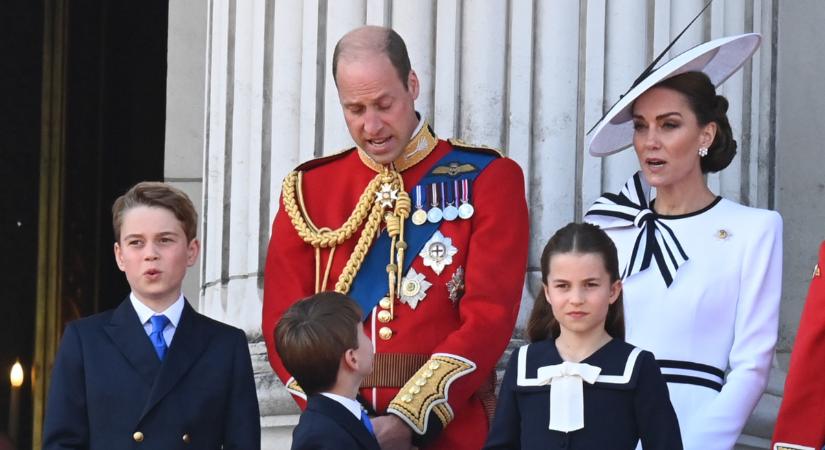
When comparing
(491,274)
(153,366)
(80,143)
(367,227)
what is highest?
(80,143)

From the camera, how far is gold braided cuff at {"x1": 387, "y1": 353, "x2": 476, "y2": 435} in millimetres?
5020

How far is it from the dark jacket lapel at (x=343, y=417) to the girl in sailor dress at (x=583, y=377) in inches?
13.9

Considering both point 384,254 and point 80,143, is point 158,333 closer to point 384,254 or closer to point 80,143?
point 384,254

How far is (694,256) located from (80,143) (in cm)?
434

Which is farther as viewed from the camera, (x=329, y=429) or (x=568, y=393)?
(x=568, y=393)

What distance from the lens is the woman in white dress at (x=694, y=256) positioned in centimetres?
509

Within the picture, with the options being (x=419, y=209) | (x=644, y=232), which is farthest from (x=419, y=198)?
(x=644, y=232)

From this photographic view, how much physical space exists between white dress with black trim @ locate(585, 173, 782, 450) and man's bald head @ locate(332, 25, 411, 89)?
790 mm

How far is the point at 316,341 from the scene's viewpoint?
15.3 ft

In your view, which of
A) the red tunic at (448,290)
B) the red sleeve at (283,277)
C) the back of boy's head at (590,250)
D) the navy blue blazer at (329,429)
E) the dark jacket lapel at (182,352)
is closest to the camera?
the navy blue blazer at (329,429)

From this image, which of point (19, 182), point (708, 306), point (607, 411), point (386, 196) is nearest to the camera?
point (607, 411)

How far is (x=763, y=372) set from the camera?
5.09 metres

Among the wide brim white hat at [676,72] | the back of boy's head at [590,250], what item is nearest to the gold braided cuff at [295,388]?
the back of boy's head at [590,250]

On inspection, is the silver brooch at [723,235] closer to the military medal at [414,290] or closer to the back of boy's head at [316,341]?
the military medal at [414,290]
